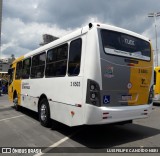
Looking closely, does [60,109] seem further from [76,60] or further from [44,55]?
[44,55]

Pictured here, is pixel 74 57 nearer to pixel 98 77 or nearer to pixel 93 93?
pixel 98 77

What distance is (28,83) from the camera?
11.2 metres

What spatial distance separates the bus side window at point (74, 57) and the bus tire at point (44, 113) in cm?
216

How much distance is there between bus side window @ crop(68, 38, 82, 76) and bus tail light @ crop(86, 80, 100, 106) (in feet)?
2.22

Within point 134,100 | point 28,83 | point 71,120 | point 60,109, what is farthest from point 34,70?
point 134,100

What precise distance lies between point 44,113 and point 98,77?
3517mm

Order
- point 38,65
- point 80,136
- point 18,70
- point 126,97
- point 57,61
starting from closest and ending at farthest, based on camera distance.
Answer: point 126,97 → point 80,136 → point 57,61 → point 38,65 → point 18,70

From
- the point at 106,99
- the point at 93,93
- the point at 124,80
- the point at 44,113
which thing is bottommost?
the point at 44,113

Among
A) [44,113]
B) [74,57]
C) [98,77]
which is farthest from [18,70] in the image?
[98,77]

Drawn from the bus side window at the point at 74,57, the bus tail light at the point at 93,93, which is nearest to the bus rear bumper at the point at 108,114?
the bus tail light at the point at 93,93

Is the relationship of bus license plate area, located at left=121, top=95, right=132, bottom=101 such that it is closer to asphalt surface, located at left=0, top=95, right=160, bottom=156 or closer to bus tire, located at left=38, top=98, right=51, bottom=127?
asphalt surface, located at left=0, top=95, right=160, bottom=156

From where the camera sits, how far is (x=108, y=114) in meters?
6.34

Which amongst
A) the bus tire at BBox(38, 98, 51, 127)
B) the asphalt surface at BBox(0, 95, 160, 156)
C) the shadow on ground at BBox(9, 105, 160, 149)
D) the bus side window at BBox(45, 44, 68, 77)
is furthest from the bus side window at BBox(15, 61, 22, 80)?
the shadow on ground at BBox(9, 105, 160, 149)

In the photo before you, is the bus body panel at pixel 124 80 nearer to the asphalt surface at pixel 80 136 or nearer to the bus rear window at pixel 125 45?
the bus rear window at pixel 125 45
